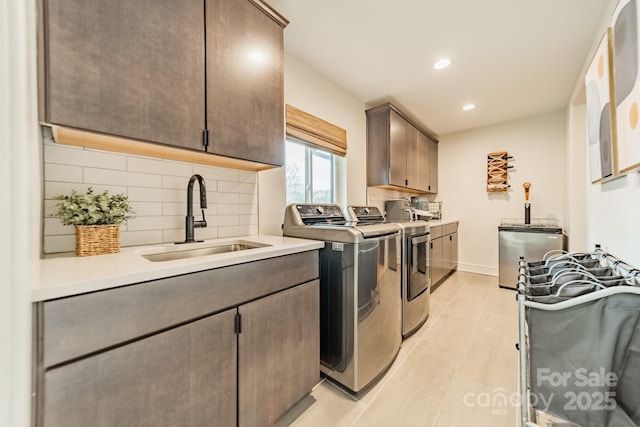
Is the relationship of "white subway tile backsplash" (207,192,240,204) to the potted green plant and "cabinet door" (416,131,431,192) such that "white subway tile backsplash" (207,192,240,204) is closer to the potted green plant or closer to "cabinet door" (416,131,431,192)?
the potted green plant

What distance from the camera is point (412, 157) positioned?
A: 3.36 meters

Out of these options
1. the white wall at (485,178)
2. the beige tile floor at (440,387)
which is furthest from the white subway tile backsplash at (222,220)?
the white wall at (485,178)

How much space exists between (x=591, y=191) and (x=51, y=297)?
3269 millimetres

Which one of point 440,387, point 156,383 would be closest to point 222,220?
point 156,383

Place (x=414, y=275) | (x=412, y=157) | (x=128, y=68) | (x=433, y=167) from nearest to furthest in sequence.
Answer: (x=128, y=68) < (x=414, y=275) < (x=412, y=157) < (x=433, y=167)

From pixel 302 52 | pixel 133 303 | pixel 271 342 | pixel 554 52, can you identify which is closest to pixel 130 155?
pixel 133 303

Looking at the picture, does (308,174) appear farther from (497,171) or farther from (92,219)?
(497,171)

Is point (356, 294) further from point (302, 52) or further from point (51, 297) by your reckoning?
point (302, 52)

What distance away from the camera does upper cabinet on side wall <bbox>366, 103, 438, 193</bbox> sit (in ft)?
9.36

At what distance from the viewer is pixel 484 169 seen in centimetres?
384

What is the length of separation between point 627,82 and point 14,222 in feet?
7.45

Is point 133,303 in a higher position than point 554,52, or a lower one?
lower

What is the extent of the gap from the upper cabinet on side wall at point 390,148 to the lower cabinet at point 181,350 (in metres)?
1.95

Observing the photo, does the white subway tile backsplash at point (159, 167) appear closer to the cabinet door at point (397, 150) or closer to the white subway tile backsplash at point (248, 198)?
the white subway tile backsplash at point (248, 198)
